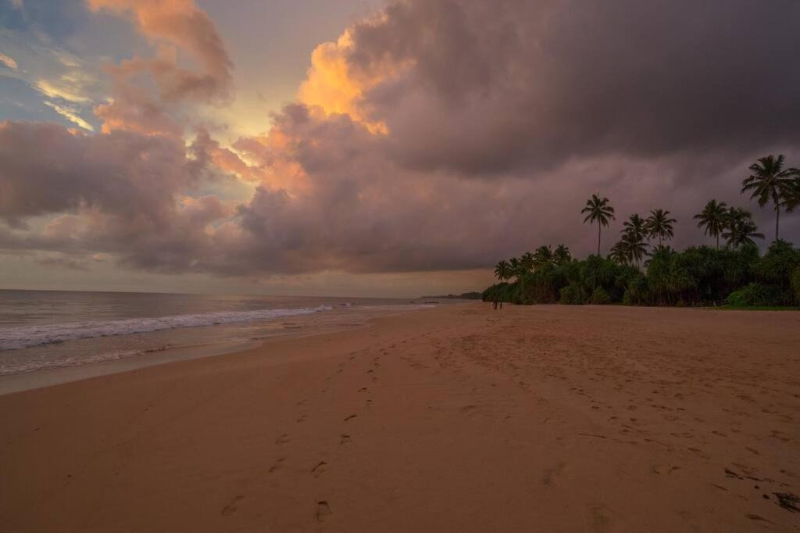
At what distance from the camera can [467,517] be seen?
9.30 feet

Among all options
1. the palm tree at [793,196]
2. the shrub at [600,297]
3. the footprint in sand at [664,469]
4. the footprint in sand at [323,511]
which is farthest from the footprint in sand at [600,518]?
the palm tree at [793,196]

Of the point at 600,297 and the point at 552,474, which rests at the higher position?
the point at 552,474

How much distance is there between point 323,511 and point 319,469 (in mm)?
715

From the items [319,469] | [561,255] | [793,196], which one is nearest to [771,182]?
[793,196]

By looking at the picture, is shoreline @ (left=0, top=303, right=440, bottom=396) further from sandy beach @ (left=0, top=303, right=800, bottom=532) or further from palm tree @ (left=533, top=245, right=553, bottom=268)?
palm tree @ (left=533, top=245, right=553, bottom=268)

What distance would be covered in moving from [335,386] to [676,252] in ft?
165

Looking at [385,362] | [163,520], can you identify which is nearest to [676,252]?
[385,362]

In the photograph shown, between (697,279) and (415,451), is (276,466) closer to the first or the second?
(415,451)

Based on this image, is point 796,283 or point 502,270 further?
point 502,270

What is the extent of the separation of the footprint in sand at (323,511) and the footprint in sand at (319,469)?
47cm

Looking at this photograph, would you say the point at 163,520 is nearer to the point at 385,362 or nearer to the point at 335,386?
the point at 335,386

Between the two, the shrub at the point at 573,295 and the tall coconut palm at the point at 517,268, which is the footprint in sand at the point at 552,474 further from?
the tall coconut palm at the point at 517,268

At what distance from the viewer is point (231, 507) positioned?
316cm

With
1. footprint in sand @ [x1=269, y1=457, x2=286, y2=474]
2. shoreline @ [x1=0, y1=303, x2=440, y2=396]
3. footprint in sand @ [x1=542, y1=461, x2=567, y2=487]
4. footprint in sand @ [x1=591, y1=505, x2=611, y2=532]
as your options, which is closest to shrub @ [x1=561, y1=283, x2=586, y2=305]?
shoreline @ [x1=0, y1=303, x2=440, y2=396]
